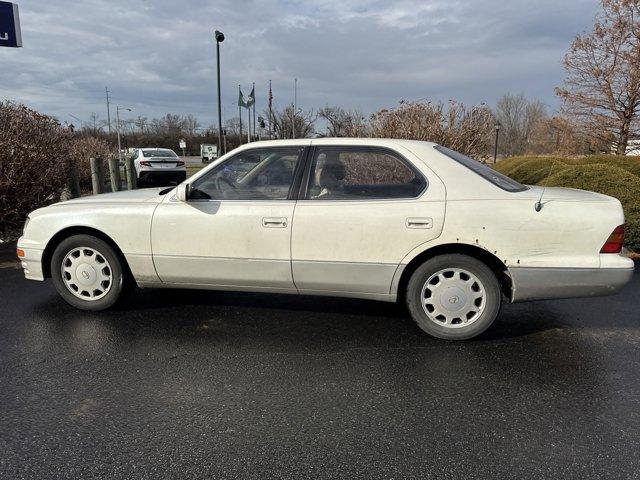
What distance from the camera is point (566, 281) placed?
3559 millimetres

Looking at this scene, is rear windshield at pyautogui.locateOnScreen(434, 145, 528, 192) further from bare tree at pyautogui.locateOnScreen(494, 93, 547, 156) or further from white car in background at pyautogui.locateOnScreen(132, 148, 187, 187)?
bare tree at pyautogui.locateOnScreen(494, 93, 547, 156)

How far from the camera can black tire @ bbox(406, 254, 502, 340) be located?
3682mm

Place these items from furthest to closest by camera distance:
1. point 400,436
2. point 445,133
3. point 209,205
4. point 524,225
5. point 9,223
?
point 445,133 < point 9,223 < point 209,205 < point 524,225 < point 400,436

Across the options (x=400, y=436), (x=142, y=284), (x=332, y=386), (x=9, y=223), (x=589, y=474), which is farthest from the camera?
(x=9, y=223)

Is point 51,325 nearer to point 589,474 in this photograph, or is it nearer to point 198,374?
point 198,374

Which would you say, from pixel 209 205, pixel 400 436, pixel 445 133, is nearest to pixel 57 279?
pixel 209 205

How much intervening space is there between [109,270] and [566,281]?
3.84m

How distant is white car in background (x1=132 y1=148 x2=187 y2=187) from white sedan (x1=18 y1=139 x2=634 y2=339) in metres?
15.3

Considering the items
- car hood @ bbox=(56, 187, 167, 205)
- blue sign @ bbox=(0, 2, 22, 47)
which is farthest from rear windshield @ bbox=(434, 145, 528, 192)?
blue sign @ bbox=(0, 2, 22, 47)

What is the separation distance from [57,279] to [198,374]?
2.05 metres

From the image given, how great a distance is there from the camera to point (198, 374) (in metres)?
3.26

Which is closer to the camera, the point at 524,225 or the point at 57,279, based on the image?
the point at 524,225

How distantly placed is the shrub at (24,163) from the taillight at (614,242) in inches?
320

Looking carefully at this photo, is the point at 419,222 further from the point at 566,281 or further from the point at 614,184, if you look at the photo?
the point at 614,184
